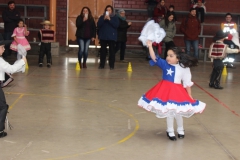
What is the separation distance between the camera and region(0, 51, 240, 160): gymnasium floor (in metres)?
6.67

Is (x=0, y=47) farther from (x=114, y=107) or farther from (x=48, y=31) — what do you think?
(x=48, y=31)

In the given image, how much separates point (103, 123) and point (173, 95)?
163 centimetres

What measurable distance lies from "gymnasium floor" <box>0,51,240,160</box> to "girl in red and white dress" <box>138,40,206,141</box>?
0.42 m

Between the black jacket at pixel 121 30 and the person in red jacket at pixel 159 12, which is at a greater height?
the person in red jacket at pixel 159 12

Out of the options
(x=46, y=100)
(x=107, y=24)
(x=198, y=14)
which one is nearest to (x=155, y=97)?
(x=46, y=100)

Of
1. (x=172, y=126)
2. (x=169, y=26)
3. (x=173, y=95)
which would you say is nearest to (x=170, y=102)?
(x=173, y=95)

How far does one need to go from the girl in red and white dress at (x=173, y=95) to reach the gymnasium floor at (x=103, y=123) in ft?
1.38

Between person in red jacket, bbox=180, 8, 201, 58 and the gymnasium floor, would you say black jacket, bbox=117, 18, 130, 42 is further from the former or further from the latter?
the gymnasium floor

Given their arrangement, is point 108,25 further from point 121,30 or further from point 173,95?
point 173,95

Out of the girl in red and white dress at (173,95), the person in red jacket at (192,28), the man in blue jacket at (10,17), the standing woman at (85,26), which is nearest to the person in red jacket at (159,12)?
the person in red jacket at (192,28)

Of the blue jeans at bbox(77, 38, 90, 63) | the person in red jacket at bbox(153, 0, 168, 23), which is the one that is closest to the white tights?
the blue jeans at bbox(77, 38, 90, 63)

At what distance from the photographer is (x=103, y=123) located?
328 inches

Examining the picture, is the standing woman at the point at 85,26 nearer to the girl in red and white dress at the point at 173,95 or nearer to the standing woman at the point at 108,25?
the standing woman at the point at 108,25

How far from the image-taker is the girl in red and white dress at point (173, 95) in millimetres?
7199
